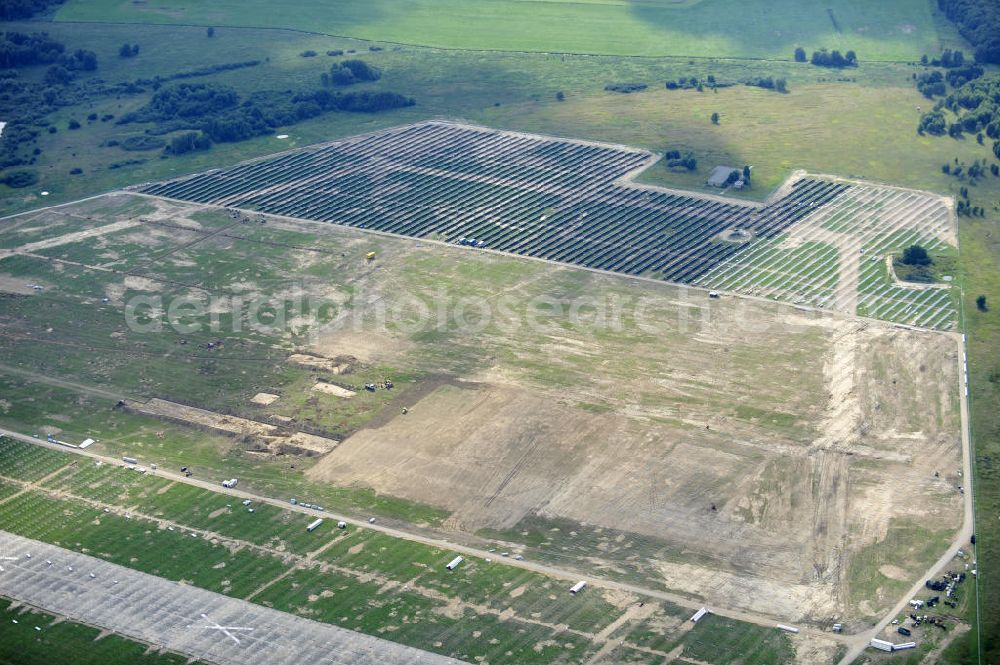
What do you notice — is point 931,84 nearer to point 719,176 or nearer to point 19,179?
point 719,176

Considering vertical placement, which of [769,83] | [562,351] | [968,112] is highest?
[769,83]

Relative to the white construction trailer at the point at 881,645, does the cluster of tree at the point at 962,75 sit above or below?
above

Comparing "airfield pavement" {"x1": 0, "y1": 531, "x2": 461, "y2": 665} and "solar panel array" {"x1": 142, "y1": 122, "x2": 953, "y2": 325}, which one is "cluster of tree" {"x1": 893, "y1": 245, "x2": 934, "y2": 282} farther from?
"airfield pavement" {"x1": 0, "y1": 531, "x2": 461, "y2": 665}

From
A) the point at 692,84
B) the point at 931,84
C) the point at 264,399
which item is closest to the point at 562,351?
the point at 264,399

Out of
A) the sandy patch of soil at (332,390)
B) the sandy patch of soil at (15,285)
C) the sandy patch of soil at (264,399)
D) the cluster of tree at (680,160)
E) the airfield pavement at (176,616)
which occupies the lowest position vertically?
the airfield pavement at (176,616)

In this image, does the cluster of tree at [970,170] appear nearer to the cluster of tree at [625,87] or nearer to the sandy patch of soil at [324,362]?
the cluster of tree at [625,87]

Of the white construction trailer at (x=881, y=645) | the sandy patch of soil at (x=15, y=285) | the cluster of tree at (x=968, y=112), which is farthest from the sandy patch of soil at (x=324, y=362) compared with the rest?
the cluster of tree at (x=968, y=112)
